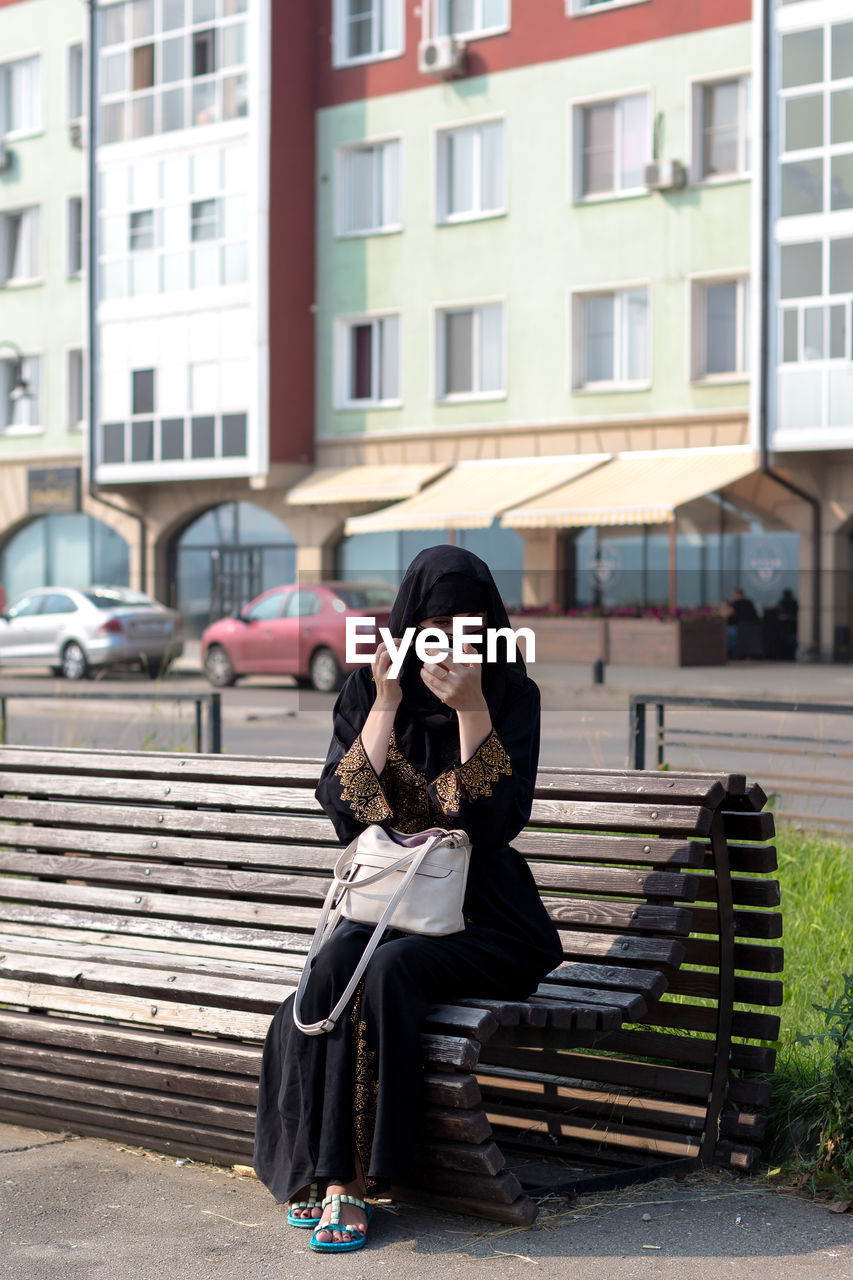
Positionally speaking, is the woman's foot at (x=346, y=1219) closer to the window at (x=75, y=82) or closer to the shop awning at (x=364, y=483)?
the shop awning at (x=364, y=483)

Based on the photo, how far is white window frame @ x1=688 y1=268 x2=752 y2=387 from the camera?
1114 inches

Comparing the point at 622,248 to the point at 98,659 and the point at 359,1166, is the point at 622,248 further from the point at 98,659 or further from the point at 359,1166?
the point at 359,1166

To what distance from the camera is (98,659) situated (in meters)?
27.8

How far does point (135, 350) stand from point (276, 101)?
19.3 ft

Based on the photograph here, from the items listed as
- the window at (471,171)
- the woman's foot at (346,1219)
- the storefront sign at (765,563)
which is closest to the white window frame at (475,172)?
the window at (471,171)

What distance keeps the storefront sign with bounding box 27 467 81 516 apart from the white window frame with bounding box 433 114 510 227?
10.5 metres

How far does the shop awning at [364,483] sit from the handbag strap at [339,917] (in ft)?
87.0

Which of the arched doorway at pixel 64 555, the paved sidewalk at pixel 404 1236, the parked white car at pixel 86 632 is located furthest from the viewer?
the arched doorway at pixel 64 555

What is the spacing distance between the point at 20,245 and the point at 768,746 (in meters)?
32.2

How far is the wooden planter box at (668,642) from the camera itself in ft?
89.7

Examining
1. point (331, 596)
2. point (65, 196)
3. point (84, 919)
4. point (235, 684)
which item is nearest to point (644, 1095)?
point (84, 919)

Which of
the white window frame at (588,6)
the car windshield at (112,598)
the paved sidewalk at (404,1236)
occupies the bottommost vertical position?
the paved sidewalk at (404,1236)

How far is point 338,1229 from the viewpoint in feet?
12.6

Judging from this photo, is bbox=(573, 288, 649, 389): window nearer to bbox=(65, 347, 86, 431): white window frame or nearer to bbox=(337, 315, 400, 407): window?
bbox=(337, 315, 400, 407): window
